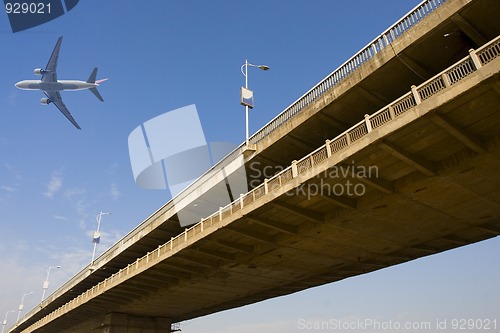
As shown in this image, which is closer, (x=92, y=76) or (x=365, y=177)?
(x=365, y=177)

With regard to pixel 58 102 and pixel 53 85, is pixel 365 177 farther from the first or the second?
pixel 58 102

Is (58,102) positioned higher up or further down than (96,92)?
further down

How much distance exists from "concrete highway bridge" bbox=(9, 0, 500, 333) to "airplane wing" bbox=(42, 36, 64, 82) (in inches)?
1744

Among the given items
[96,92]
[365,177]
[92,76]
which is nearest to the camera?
[365,177]

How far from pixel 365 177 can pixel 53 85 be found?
223 ft

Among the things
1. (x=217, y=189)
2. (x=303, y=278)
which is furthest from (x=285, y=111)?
(x=303, y=278)

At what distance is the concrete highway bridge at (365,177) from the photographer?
1305 cm

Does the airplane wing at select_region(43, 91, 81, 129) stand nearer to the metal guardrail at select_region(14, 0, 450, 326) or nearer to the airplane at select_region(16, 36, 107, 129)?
the airplane at select_region(16, 36, 107, 129)

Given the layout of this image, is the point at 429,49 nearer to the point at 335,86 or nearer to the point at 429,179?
the point at 335,86

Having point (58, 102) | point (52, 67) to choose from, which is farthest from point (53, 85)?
point (58, 102)

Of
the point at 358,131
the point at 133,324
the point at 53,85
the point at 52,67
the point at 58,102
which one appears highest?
the point at 58,102

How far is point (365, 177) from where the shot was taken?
1549 cm

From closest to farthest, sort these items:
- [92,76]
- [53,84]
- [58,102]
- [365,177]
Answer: [365,177] → [53,84] → [92,76] → [58,102]

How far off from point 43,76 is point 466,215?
6996 centimetres
